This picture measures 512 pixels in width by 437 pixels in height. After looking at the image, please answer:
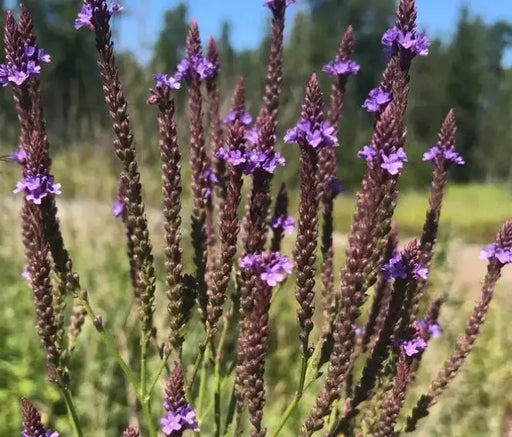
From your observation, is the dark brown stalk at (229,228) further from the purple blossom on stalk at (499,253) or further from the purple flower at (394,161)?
the purple blossom on stalk at (499,253)

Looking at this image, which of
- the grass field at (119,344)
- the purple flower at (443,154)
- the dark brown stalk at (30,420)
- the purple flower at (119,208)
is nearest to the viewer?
the dark brown stalk at (30,420)

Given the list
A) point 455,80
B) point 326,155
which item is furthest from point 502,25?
point 326,155

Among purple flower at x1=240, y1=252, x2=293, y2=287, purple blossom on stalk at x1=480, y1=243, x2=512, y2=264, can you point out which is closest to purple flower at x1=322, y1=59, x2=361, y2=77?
purple blossom on stalk at x1=480, y1=243, x2=512, y2=264

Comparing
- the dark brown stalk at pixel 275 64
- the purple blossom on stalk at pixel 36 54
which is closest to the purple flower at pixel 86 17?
the purple blossom on stalk at pixel 36 54

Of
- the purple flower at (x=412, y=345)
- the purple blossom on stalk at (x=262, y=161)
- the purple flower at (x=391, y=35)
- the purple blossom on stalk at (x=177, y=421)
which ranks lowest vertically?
the purple blossom on stalk at (x=177, y=421)

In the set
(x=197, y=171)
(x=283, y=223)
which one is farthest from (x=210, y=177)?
(x=283, y=223)

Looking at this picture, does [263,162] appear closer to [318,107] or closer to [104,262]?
[318,107]

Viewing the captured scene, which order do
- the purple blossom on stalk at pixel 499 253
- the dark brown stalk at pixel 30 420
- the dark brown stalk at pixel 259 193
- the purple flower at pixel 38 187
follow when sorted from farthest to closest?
the purple blossom on stalk at pixel 499 253 < the purple flower at pixel 38 187 < the dark brown stalk at pixel 259 193 < the dark brown stalk at pixel 30 420

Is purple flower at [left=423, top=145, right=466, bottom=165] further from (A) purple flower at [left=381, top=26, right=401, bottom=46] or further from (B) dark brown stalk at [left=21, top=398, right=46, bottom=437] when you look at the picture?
(B) dark brown stalk at [left=21, top=398, right=46, bottom=437]
